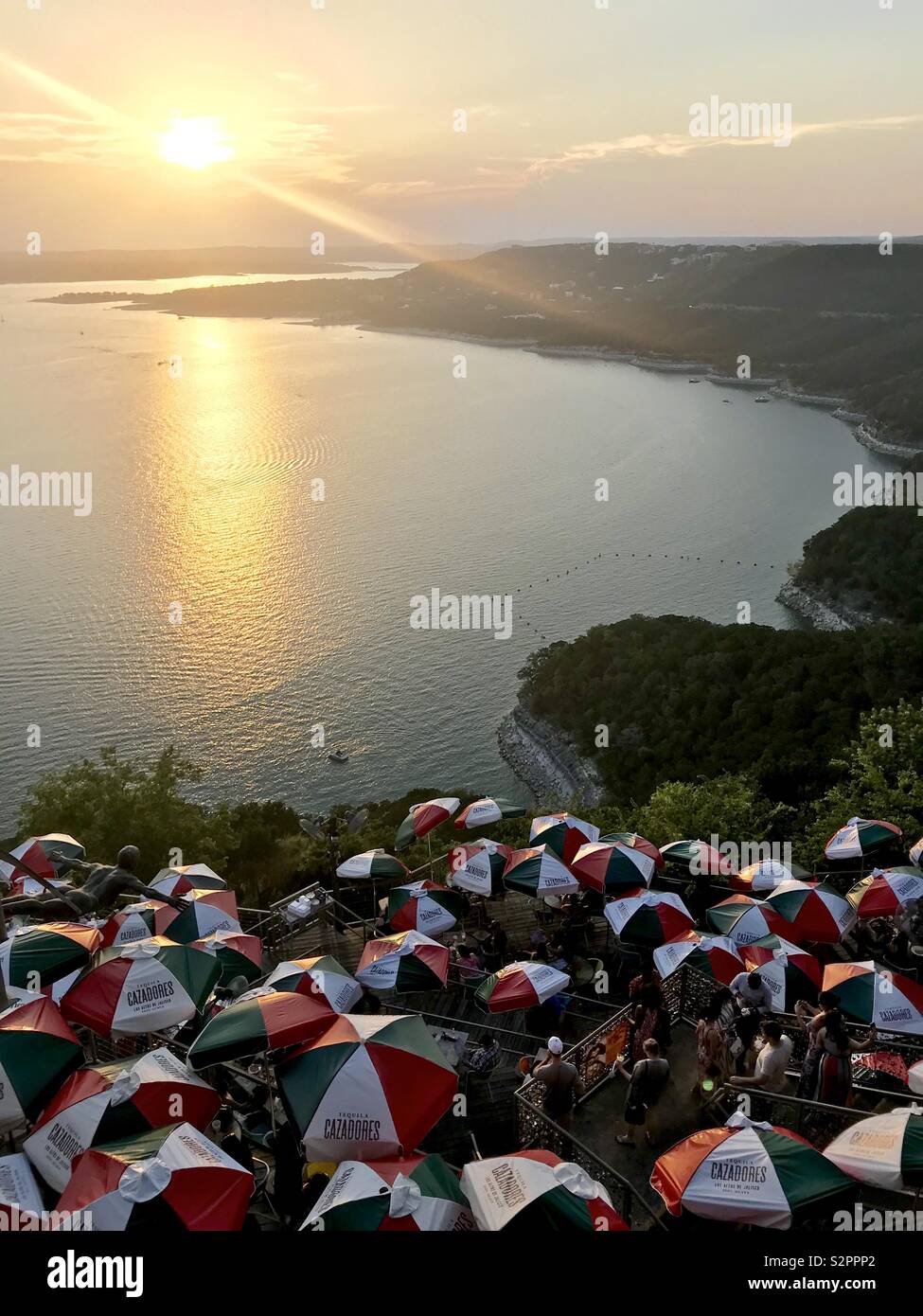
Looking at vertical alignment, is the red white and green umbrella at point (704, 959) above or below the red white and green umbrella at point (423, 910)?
above

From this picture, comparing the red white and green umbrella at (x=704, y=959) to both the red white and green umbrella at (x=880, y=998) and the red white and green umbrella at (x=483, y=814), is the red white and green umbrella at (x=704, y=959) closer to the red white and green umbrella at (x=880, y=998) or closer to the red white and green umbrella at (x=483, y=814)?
the red white and green umbrella at (x=880, y=998)

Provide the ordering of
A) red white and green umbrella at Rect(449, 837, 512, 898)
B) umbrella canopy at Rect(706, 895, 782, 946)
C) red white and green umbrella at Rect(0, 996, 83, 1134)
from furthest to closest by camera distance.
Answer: red white and green umbrella at Rect(449, 837, 512, 898) → umbrella canopy at Rect(706, 895, 782, 946) → red white and green umbrella at Rect(0, 996, 83, 1134)

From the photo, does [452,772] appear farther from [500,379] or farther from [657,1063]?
[500,379]

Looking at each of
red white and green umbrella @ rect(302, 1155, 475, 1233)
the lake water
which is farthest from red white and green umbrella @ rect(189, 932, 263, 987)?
the lake water

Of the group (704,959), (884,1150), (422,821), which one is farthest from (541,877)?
(884,1150)

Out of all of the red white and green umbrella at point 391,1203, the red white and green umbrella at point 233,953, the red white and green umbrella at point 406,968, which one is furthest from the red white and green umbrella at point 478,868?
the red white and green umbrella at point 391,1203

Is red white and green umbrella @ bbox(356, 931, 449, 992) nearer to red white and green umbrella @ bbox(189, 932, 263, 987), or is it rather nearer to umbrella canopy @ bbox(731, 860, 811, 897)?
red white and green umbrella @ bbox(189, 932, 263, 987)

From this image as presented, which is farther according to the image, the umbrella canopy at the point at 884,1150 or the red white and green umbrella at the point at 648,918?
the red white and green umbrella at the point at 648,918
